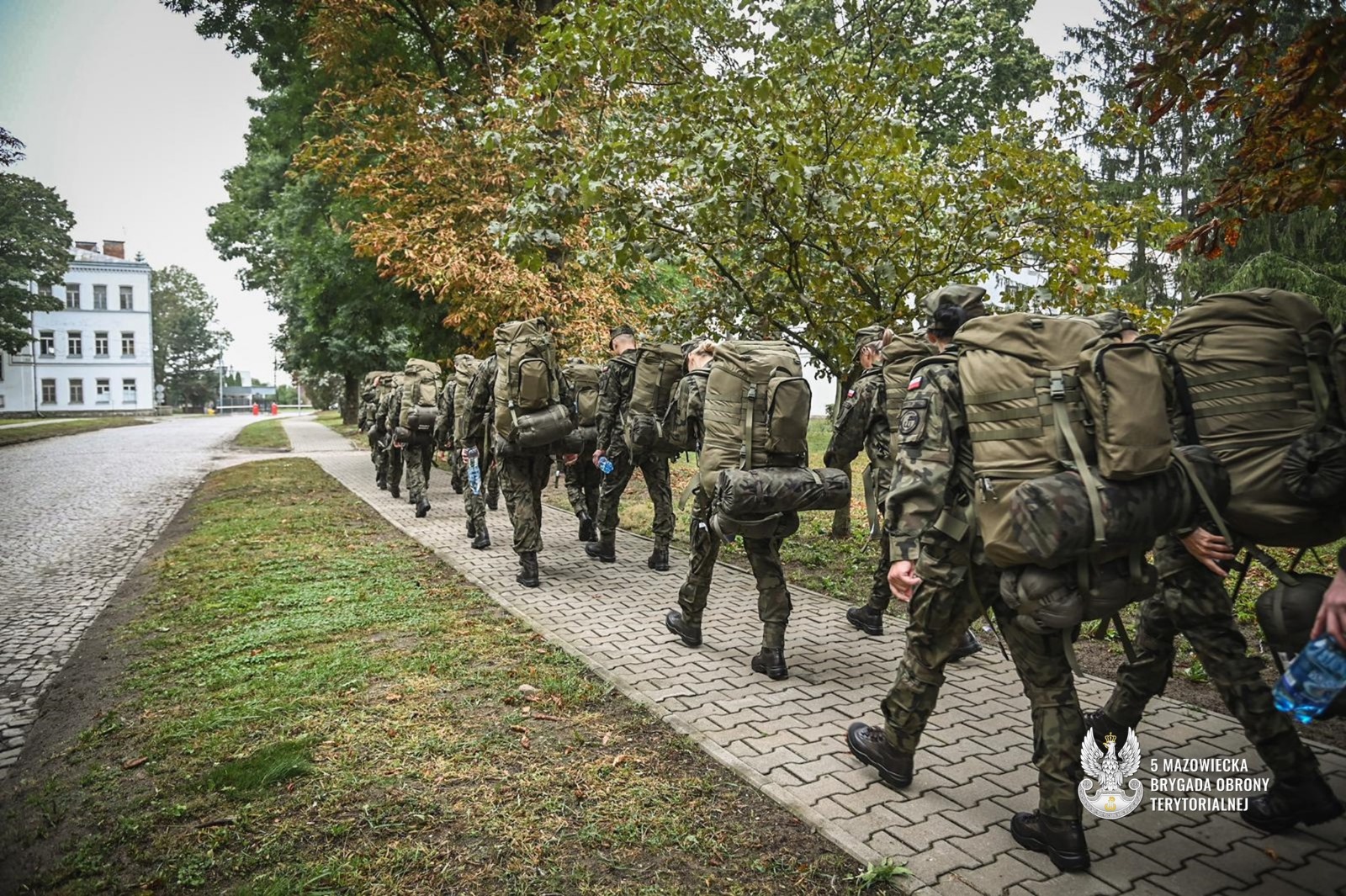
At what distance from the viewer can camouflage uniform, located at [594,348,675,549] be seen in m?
8.36

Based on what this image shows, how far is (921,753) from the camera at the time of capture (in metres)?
4.41

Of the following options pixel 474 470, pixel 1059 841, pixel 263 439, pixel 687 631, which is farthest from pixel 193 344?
Result: pixel 1059 841

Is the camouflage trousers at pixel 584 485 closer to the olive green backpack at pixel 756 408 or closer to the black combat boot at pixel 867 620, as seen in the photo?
the black combat boot at pixel 867 620

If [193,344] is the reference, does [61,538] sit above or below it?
below

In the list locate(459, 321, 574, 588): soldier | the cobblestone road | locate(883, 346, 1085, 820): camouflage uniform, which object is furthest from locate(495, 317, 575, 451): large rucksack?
locate(883, 346, 1085, 820): camouflage uniform

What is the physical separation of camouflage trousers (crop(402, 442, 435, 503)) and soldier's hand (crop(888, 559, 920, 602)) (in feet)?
34.9

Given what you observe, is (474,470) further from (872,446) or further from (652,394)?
(872,446)

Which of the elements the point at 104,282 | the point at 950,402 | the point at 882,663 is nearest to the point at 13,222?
the point at 104,282

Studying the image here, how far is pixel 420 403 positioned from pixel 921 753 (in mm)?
10271

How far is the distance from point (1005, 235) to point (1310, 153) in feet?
10.5

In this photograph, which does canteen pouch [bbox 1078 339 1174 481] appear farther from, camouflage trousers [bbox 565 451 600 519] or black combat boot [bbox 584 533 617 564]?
camouflage trousers [bbox 565 451 600 519]

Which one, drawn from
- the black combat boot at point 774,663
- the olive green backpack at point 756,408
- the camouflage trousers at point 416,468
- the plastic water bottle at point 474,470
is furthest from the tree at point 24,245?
the camouflage trousers at point 416,468

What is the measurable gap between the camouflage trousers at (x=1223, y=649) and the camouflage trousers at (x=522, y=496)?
5.87m

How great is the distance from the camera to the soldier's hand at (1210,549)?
3.38 meters
